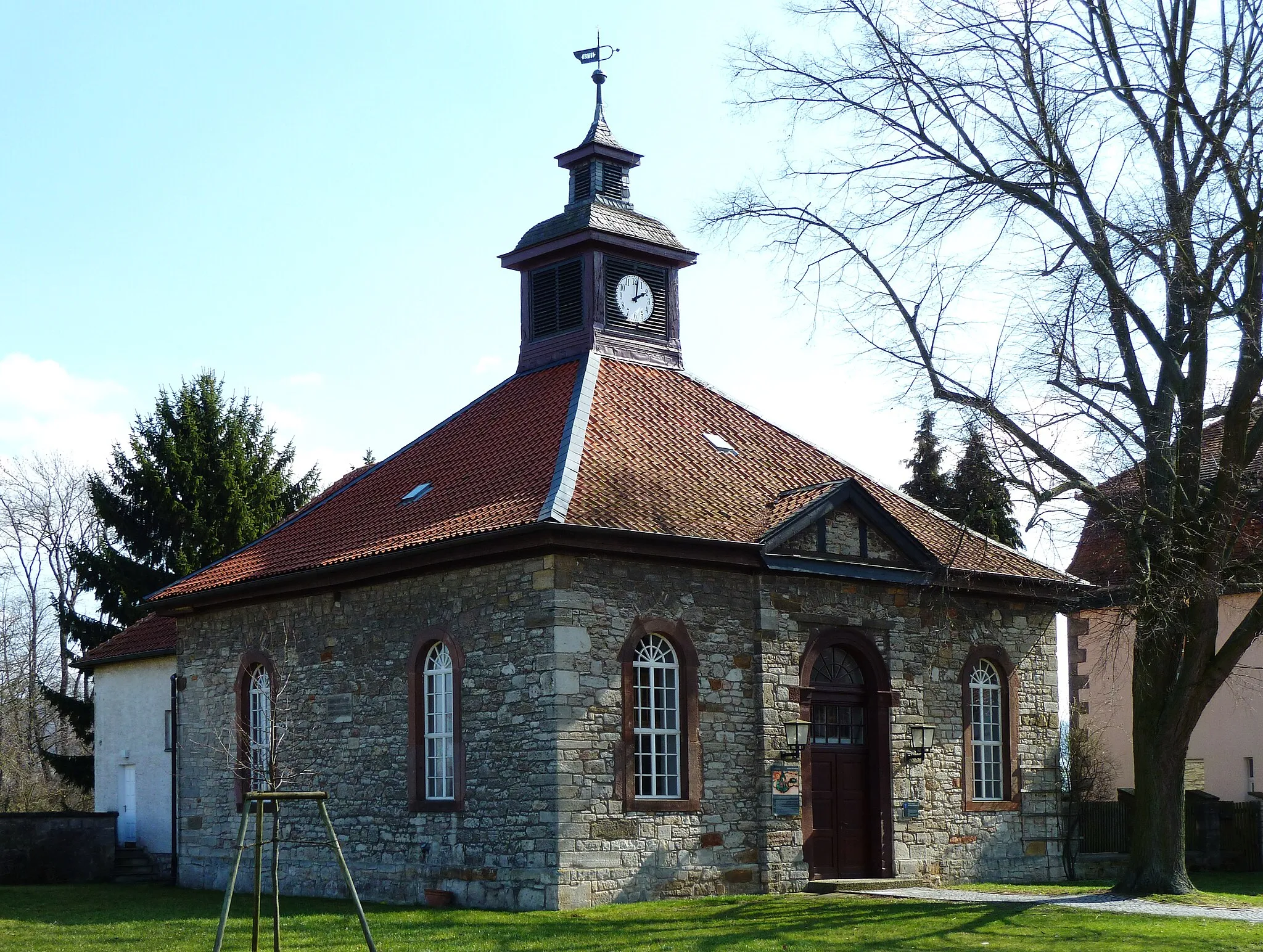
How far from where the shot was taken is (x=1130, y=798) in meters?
25.9

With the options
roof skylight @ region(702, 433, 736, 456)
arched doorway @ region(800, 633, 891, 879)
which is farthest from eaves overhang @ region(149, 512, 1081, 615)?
roof skylight @ region(702, 433, 736, 456)

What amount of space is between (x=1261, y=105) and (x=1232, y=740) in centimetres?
1528

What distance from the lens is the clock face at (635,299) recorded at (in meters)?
24.1

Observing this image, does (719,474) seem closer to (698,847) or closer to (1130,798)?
(698,847)

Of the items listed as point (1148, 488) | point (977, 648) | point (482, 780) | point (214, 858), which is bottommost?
point (214, 858)

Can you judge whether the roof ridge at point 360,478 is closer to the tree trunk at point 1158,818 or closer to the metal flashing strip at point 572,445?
the metal flashing strip at point 572,445

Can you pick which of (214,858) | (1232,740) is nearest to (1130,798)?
(1232,740)

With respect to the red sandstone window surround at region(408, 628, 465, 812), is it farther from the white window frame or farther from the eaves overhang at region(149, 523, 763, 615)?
the white window frame

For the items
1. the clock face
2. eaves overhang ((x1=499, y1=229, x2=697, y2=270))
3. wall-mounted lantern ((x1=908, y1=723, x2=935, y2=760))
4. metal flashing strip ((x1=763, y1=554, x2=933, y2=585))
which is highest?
eaves overhang ((x1=499, y1=229, x2=697, y2=270))

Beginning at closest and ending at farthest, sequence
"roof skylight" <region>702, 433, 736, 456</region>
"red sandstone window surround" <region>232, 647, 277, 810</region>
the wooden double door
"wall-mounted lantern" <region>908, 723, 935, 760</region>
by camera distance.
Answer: the wooden double door, "wall-mounted lantern" <region>908, 723, 935, 760</region>, "roof skylight" <region>702, 433, 736, 456</region>, "red sandstone window surround" <region>232, 647, 277, 810</region>

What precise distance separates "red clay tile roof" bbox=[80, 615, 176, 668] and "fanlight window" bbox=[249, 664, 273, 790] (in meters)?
4.18

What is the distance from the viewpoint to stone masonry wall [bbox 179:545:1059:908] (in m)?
17.9

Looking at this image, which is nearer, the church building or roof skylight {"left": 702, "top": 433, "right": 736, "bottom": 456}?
the church building

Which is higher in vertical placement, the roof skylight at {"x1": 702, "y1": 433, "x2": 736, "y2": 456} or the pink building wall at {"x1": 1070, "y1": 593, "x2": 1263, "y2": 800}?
the roof skylight at {"x1": 702, "y1": 433, "x2": 736, "y2": 456}
